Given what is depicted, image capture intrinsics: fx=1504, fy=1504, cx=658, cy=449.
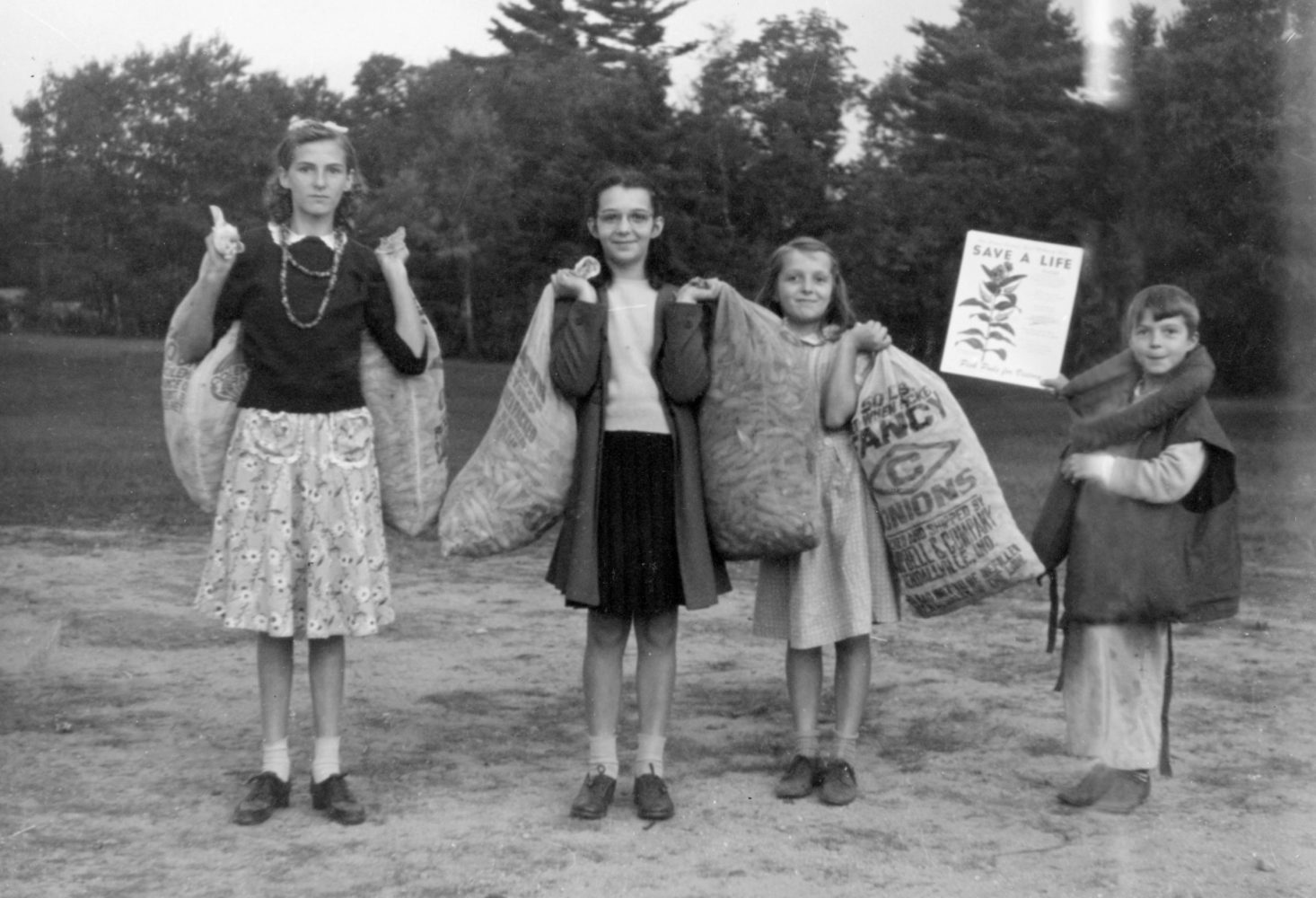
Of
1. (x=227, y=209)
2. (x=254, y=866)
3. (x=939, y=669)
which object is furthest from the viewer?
(x=227, y=209)

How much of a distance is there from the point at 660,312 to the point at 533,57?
65.3 feet

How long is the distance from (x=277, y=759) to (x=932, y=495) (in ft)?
5.91

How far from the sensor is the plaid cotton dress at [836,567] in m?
3.96

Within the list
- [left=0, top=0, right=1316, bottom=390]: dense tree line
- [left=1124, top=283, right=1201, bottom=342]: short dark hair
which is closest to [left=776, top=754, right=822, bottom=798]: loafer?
[left=1124, top=283, right=1201, bottom=342]: short dark hair

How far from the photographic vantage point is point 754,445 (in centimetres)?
371

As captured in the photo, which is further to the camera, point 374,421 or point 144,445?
point 144,445

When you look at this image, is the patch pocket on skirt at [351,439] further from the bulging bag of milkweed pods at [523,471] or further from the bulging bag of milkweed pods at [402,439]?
the bulging bag of milkweed pods at [523,471]

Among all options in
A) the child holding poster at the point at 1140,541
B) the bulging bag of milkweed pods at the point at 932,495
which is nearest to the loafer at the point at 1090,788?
the child holding poster at the point at 1140,541

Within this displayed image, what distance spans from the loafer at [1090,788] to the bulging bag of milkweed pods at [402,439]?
5.92 feet

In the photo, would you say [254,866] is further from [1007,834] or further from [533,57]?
[533,57]

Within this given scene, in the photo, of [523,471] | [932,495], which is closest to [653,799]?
[523,471]

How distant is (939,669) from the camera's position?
5469 mm

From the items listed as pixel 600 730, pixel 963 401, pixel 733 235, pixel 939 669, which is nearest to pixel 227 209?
pixel 733 235

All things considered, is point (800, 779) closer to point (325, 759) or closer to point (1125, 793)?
point (1125, 793)
